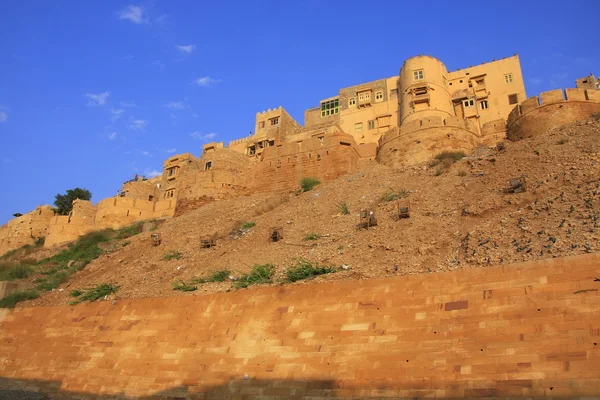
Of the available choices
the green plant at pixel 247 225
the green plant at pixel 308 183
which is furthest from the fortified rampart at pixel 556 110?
the green plant at pixel 247 225

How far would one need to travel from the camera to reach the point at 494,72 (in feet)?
99.4

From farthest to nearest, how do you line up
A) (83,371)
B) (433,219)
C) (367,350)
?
(433,219)
(83,371)
(367,350)

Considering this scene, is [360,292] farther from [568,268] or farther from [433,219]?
[433,219]

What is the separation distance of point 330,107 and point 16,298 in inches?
991

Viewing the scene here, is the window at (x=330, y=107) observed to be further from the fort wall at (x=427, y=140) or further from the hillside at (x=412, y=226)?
the hillside at (x=412, y=226)

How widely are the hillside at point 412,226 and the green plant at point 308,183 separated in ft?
4.01

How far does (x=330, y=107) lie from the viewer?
36.0 meters

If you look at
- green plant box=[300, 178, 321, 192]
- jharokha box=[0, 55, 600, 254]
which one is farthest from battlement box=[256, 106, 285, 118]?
green plant box=[300, 178, 321, 192]

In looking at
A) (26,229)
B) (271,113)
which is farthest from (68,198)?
(271,113)

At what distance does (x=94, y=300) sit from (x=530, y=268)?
12.8 meters

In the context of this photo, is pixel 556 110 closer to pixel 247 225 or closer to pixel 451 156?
pixel 451 156

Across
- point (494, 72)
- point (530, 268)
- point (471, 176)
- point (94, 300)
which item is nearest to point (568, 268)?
point (530, 268)

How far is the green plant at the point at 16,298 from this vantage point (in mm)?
17188

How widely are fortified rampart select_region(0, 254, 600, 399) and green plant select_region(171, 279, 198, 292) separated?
0.64 meters
